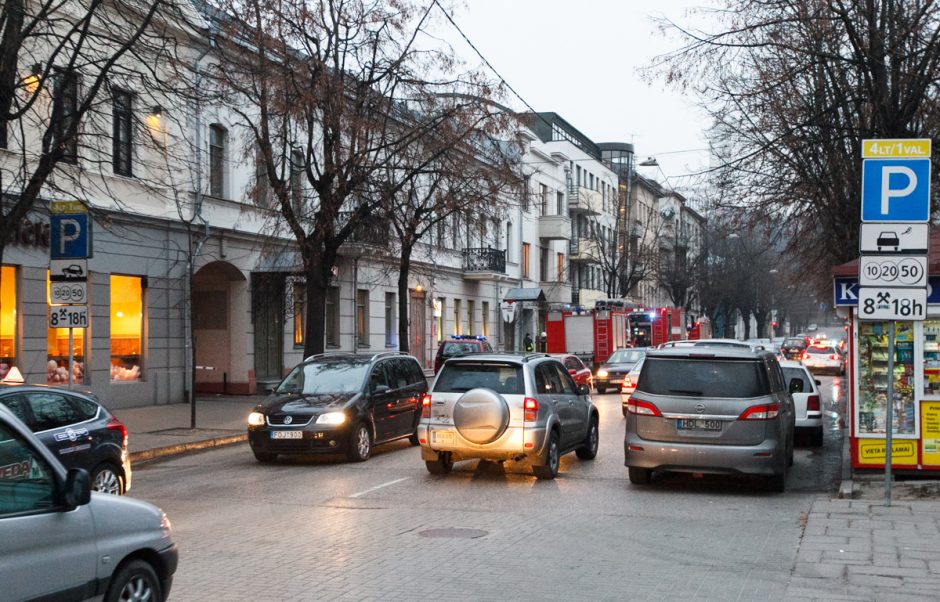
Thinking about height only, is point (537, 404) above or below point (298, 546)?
above

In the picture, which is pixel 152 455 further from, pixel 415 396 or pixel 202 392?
pixel 202 392

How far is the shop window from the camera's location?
1315cm

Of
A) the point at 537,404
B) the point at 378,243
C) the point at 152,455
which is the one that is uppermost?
the point at 378,243

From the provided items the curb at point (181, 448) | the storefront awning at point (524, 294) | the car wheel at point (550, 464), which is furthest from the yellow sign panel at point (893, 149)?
the storefront awning at point (524, 294)

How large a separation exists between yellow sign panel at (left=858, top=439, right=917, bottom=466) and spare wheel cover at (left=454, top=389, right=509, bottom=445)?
4533 mm

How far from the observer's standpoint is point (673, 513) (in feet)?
37.6

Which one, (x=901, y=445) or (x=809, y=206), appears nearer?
(x=901, y=445)

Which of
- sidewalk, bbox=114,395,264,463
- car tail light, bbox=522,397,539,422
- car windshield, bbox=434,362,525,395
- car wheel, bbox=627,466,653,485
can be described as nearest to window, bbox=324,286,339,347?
sidewalk, bbox=114,395,264,463

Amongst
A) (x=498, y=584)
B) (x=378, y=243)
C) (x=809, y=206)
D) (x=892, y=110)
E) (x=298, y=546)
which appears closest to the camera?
(x=498, y=584)

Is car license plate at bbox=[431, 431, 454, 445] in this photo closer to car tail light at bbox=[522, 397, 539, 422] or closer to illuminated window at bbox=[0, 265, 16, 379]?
car tail light at bbox=[522, 397, 539, 422]

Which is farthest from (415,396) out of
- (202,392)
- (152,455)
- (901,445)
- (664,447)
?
(202,392)

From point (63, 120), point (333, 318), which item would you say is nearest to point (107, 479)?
point (63, 120)

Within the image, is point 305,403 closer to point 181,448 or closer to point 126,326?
point 181,448

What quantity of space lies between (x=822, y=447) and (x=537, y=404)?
23.9 feet
